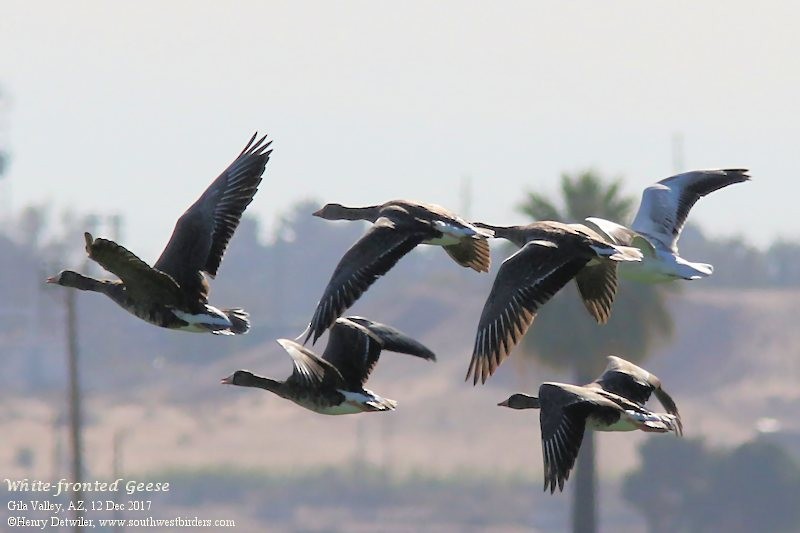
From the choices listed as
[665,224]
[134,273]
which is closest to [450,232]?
[134,273]

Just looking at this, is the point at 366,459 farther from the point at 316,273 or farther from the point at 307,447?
the point at 316,273

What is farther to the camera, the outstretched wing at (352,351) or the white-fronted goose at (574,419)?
the outstretched wing at (352,351)

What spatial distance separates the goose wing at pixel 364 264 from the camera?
18.5 m

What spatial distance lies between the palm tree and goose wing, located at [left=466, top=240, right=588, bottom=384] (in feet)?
89.7

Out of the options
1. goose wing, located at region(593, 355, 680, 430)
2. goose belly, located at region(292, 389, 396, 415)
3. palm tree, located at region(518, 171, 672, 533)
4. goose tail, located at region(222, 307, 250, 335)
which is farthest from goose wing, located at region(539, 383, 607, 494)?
palm tree, located at region(518, 171, 672, 533)

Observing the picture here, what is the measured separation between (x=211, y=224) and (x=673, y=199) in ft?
18.9

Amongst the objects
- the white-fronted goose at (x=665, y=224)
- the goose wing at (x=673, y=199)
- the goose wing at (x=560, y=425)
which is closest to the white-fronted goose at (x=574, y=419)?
the goose wing at (x=560, y=425)

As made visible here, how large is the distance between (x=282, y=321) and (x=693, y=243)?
1428 inches

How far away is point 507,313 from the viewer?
59.5 feet

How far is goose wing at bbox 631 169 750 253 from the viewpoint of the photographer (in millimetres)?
22422

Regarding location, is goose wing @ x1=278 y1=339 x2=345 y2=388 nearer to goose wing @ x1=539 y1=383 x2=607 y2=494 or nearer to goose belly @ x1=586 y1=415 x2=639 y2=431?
goose wing @ x1=539 y1=383 x2=607 y2=494

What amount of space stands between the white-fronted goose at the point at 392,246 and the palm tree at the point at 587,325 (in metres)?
25.9

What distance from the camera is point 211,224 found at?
20.0m

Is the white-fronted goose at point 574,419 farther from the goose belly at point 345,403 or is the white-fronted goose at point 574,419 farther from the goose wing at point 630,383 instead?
the goose belly at point 345,403
